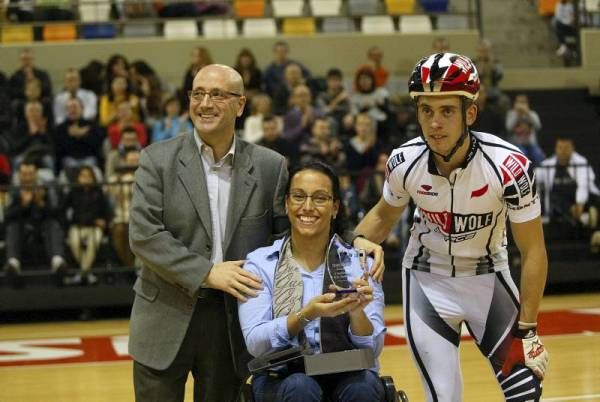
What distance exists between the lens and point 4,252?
11.0m

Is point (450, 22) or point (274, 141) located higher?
point (450, 22)

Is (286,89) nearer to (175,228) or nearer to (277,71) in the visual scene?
(277,71)

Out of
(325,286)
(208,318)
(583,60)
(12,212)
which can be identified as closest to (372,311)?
(325,286)

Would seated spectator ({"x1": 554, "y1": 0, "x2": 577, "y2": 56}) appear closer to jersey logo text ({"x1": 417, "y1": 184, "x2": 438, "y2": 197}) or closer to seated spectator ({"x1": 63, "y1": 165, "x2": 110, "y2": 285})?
seated spectator ({"x1": 63, "y1": 165, "x2": 110, "y2": 285})

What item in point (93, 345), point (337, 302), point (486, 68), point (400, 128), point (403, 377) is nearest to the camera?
point (337, 302)

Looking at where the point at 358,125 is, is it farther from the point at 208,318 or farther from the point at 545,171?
the point at 208,318

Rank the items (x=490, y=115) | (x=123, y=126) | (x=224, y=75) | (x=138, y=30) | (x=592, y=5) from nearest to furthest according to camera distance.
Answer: (x=224, y=75) < (x=123, y=126) < (x=490, y=115) < (x=138, y=30) < (x=592, y=5)

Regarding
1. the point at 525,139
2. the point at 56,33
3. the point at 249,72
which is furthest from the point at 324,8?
the point at 525,139

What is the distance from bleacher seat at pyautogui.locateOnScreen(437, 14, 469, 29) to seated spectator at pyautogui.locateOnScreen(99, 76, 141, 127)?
19.4 feet

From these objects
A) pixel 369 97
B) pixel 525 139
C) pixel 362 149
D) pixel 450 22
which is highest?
pixel 450 22

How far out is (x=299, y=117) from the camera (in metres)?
12.3

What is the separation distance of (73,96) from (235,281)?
8.73 metres

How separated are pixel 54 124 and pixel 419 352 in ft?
28.9

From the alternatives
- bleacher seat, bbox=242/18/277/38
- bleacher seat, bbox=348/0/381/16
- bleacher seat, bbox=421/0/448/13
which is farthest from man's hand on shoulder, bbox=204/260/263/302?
bleacher seat, bbox=421/0/448/13
